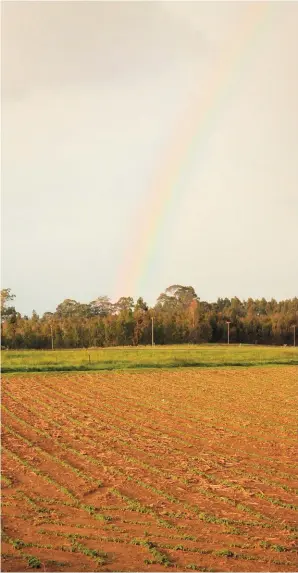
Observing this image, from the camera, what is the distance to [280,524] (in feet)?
22.8

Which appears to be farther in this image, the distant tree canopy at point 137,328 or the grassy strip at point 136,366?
the distant tree canopy at point 137,328

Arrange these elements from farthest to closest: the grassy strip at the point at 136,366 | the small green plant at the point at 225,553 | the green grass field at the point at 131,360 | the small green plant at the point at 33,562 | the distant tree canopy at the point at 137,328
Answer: the distant tree canopy at the point at 137,328, the green grass field at the point at 131,360, the grassy strip at the point at 136,366, the small green plant at the point at 225,553, the small green plant at the point at 33,562

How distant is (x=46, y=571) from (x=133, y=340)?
229ft

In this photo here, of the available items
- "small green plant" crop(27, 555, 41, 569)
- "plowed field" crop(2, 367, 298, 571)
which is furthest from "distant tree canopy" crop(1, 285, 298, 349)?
"small green plant" crop(27, 555, 41, 569)

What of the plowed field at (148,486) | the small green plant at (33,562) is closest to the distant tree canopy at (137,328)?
the plowed field at (148,486)

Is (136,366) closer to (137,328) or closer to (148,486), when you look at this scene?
(148,486)

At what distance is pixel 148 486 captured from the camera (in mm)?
8570

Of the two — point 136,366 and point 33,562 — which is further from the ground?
point 33,562

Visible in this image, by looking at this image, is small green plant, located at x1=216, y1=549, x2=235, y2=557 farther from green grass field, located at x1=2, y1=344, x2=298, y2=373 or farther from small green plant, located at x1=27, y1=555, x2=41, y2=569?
green grass field, located at x1=2, y1=344, x2=298, y2=373

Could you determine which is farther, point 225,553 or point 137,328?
point 137,328

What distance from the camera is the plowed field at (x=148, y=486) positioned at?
6035 mm

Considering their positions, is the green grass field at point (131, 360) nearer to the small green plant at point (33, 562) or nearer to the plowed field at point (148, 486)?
the plowed field at point (148, 486)

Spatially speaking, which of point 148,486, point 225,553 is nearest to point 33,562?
point 225,553

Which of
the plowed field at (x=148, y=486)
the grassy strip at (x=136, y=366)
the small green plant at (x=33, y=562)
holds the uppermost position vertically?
the small green plant at (x=33, y=562)
